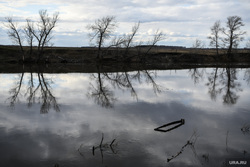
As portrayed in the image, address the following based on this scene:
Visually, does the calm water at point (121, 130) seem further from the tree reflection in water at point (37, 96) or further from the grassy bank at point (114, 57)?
the grassy bank at point (114, 57)

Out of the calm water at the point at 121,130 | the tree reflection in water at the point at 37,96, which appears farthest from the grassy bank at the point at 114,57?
the calm water at the point at 121,130

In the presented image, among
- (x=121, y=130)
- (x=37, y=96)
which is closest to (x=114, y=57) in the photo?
(x=37, y=96)

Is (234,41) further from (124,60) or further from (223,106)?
(223,106)

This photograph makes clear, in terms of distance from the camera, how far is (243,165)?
6.69 meters

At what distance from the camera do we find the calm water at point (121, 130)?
715cm

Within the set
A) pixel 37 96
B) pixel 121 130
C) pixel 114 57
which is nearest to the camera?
pixel 121 130

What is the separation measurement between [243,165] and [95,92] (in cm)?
1320

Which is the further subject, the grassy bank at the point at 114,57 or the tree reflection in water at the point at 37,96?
the grassy bank at the point at 114,57

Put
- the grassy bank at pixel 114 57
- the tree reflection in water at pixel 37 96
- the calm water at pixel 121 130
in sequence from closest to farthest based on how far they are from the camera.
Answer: the calm water at pixel 121 130 < the tree reflection in water at pixel 37 96 < the grassy bank at pixel 114 57

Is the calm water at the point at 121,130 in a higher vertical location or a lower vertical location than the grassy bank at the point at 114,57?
lower

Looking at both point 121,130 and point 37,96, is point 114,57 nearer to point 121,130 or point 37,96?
point 37,96

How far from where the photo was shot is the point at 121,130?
9711 millimetres

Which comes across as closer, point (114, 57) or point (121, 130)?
point (121, 130)

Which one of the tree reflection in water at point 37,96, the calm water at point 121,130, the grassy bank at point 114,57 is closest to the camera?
the calm water at point 121,130
